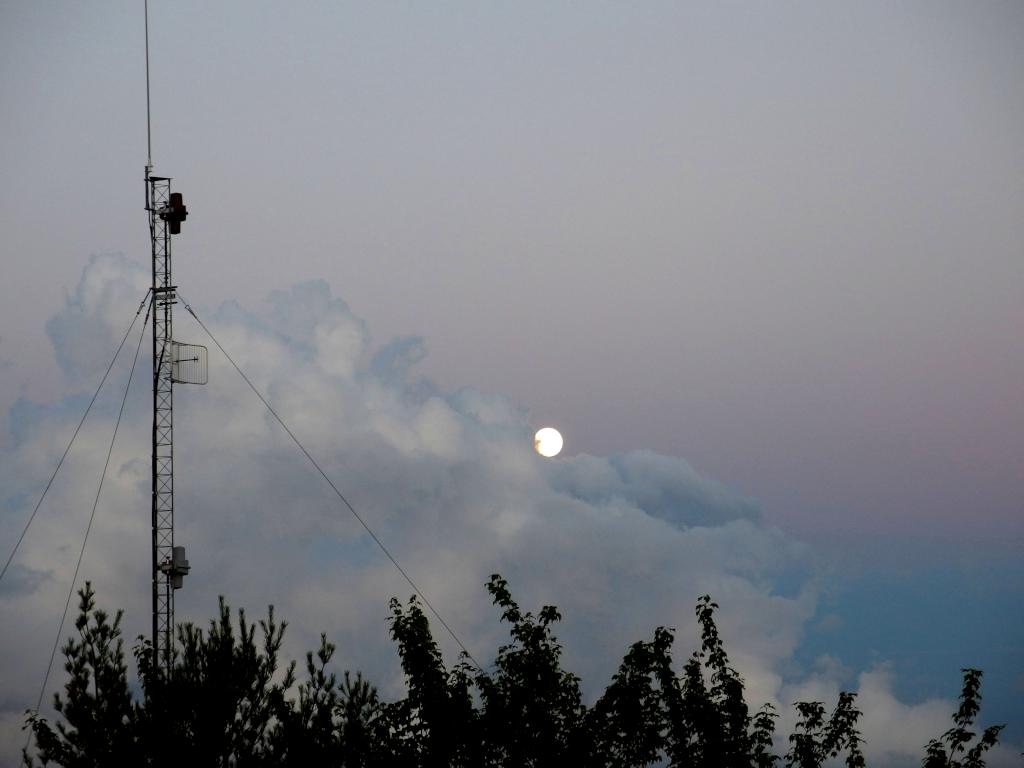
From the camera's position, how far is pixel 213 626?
28.4m

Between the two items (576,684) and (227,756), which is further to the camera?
(576,684)

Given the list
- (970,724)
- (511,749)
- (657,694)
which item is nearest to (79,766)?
(511,749)

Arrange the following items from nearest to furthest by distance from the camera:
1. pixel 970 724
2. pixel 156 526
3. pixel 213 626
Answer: pixel 970 724
pixel 213 626
pixel 156 526

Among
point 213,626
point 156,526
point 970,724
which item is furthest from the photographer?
point 156,526

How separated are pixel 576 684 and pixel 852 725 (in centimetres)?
592

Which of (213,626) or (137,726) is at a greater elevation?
(213,626)

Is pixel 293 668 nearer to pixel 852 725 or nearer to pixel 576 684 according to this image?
pixel 576 684

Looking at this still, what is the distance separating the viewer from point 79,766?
2678 centimetres

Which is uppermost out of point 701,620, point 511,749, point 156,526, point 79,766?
point 156,526

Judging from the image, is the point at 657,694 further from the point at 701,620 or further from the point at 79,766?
the point at 79,766

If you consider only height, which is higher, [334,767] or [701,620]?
[701,620]

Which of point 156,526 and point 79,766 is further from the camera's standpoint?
point 156,526

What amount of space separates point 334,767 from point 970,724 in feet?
40.1

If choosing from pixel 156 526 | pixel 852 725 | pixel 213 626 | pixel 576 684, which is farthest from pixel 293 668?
pixel 852 725
